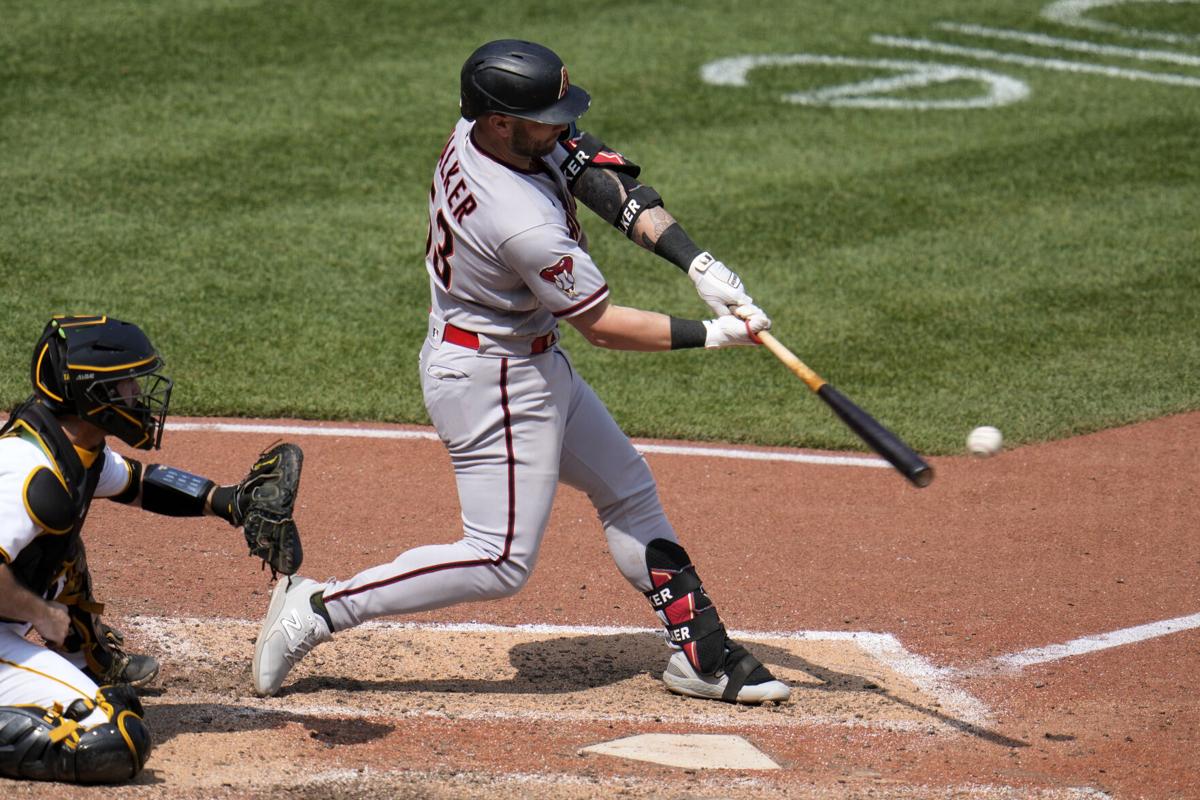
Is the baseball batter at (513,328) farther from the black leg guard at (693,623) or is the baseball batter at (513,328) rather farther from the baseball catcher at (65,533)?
the baseball catcher at (65,533)

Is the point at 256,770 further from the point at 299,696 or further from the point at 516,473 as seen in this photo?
the point at 516,473

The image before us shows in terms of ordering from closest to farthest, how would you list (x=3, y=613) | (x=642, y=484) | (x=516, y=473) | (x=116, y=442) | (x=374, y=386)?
(x=3, y=613), (x=516, y=473), (x=642, y=484), (x=116, y=442), (x=374, y=386)

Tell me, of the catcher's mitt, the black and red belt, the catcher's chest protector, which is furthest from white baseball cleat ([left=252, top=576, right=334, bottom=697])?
the black and red belt

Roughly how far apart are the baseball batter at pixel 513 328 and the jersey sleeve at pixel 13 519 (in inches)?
36.5

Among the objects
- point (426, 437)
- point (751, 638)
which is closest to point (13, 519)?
point (751, 638)

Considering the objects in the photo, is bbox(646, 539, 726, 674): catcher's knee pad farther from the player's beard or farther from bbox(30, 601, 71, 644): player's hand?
bbox(30, 601, 71, 644): player's hand

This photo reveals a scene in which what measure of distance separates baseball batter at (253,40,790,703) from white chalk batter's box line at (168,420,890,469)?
248 cm

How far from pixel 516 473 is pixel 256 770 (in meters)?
1.10

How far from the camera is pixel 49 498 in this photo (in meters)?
3.79

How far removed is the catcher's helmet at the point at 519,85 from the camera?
13.5 ft

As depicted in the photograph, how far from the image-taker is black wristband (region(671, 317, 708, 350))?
168 inches

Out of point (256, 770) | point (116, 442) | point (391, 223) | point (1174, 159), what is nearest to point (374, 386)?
point (116, 442)

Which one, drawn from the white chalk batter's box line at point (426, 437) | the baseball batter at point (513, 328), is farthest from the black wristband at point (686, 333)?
the white chalk batter's box line at point (426, 437)

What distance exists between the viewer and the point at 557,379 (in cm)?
442
